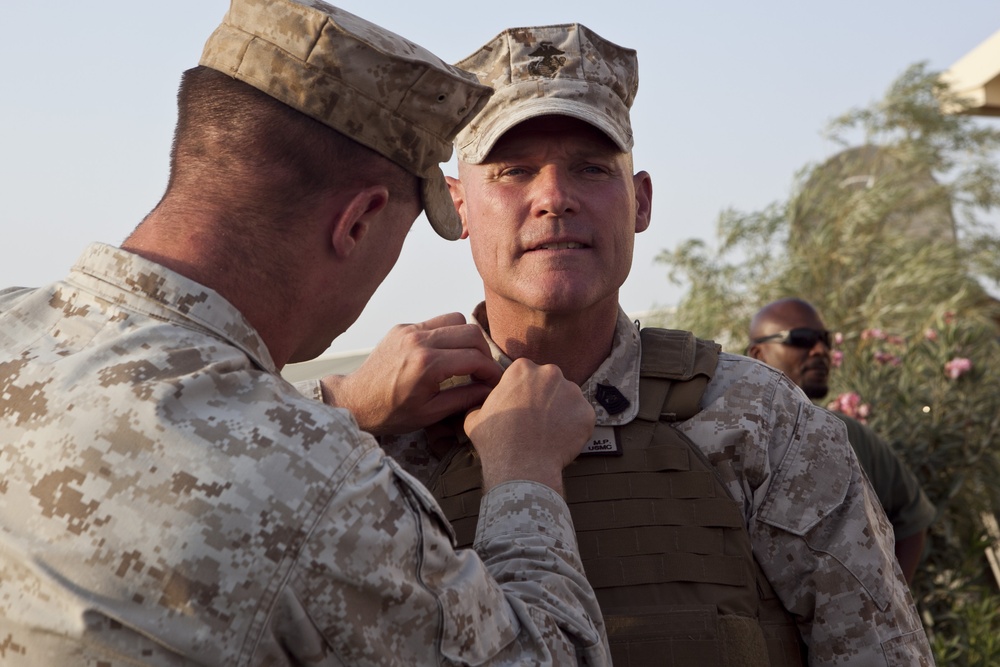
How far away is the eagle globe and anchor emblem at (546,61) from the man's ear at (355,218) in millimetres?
813

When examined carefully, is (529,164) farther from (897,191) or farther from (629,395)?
(897,191)

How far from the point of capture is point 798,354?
247 inches

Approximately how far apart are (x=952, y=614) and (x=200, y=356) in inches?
269

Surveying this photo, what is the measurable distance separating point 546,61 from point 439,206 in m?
0.70

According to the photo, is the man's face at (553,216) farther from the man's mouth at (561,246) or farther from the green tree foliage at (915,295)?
the green tree foliage at (915,295)

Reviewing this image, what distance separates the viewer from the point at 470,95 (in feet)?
6.42

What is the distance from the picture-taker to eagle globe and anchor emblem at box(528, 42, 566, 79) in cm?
251

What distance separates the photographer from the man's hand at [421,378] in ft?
7.34

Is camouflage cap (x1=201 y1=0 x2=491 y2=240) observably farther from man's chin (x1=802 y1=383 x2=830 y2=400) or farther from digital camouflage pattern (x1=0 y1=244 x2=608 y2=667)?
man's chin (x1=802 y1=383 x2=830 y2=400)

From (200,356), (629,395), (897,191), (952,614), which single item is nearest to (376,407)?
(629,395)

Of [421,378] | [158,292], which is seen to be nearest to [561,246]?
[421,378]

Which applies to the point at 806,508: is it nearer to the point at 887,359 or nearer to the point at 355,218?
the point at 355,218

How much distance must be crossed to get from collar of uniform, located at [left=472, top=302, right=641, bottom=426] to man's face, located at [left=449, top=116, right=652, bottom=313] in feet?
0.37

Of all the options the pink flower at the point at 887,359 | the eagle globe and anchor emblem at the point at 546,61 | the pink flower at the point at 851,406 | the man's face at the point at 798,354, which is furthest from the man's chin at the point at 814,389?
the eagle globe and anchor emblem at the point at 546,61
